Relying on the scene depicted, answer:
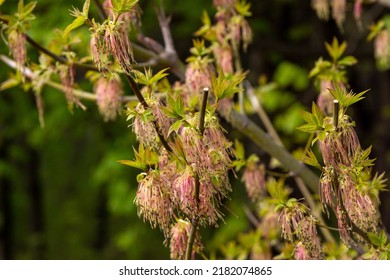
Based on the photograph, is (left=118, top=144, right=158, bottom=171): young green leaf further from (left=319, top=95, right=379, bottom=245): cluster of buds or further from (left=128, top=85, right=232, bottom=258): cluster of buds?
(left=319, top=95, right=379, bottom=245): cluster of buds

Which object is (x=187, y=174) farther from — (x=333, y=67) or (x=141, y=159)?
(x=333, y=67)

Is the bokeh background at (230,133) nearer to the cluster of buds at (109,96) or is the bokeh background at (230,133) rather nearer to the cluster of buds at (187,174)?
the cluster of buds at (109,96)

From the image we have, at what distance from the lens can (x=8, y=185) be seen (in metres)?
11.9

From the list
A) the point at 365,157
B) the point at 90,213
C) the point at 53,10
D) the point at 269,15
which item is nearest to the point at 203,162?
the point at 365,157

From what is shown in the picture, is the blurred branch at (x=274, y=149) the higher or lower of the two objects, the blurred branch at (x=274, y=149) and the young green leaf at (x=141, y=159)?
the lower

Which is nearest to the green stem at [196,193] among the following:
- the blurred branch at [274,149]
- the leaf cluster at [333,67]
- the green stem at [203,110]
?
the green stem at [203,110]

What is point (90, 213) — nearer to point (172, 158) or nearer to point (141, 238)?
A: point (141, 238)

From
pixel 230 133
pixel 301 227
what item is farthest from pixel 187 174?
pixel 230 133

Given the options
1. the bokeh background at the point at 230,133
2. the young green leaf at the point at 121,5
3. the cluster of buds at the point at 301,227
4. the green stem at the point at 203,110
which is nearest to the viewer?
the green stem at the point at 203,110

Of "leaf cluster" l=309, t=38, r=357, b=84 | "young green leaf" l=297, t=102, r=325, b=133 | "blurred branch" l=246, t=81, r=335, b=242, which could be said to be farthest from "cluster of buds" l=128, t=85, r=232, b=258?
"blurred branch" l=246, t=81, r=335, b=242

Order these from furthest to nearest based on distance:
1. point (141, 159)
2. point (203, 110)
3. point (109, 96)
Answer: point (109, 96)
point (141, 159)
point (203, 110)

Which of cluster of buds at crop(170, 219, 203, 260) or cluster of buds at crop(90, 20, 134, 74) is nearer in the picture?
cluster of buds at crop(90, 20, 134, 74)

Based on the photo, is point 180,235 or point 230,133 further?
point 230,133

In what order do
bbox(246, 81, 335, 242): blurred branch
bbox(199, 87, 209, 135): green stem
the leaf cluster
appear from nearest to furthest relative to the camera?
1. bbox(199, 87, 209, 135): green stem
2. the leaf cluster
3. bbox(246, 81, 335, 242): blurred branch
